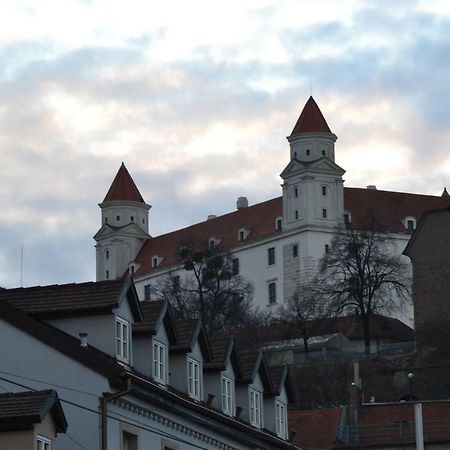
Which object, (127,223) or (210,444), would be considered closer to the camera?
(210,444)

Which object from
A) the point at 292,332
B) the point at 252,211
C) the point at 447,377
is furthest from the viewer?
the point at 252,211

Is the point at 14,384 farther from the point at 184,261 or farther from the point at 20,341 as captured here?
the point at 184,261

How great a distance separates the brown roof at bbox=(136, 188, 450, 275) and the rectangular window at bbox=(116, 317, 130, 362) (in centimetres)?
11554

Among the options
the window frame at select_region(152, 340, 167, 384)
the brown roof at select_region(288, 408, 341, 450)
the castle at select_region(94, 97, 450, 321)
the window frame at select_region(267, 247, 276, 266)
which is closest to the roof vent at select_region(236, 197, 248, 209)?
the castle at select_region(94, 97, 450, 321)

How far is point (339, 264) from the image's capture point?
125 meters

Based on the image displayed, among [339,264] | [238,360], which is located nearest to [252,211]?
[339,264]

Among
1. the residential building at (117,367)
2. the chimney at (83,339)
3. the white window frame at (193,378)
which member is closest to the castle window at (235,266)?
the residential building at (117,367)

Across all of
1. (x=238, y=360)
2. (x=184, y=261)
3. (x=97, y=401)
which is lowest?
(x=97, y=401)

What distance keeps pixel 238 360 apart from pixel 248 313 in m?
99.0

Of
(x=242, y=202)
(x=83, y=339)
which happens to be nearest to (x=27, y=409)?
(x=83, y=339)

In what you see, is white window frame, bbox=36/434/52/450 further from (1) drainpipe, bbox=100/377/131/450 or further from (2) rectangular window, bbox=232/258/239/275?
(2) rectangular window, bbox=232/258/239/275

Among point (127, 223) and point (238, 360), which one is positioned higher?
point (127, 223)

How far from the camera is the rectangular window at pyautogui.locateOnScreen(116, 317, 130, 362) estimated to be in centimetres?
3169

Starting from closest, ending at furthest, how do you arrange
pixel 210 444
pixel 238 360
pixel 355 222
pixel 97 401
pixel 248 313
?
1. pixel 97 401
2. pixel 210 444
3. pixel 238 360
4. pixel 248 313
5. pixel 355 222
